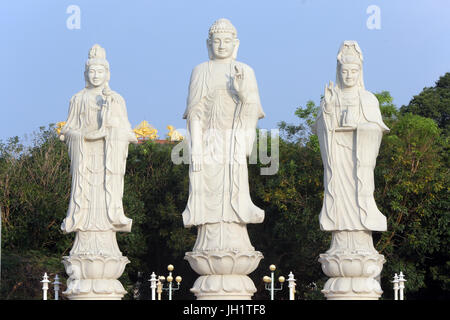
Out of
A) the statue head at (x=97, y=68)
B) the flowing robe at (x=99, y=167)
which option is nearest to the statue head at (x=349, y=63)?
the flowing robe at (x=99, y=167)

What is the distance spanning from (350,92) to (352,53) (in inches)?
20.7

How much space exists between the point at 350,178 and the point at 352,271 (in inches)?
49.4

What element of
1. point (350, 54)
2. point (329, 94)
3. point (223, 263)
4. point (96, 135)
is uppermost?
point (350, 54)

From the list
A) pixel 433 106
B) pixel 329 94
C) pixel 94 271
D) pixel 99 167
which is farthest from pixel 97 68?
pixel 433 106

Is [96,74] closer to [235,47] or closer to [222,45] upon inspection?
[222,45]

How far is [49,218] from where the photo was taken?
68.4 ft

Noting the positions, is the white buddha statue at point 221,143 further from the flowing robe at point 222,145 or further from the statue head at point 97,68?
the statue head at point 97,68

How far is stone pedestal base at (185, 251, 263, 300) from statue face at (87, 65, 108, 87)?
2780 millimetres

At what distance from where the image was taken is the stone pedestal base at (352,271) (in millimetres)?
13328

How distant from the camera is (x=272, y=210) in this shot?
68.9 feet

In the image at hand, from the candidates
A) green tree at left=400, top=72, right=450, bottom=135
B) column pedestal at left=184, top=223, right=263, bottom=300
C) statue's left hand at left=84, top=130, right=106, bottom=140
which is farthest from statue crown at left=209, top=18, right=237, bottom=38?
green tree at left=400, top=72, right=450, bottom=135

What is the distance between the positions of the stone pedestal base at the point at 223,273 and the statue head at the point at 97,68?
279 centimetres

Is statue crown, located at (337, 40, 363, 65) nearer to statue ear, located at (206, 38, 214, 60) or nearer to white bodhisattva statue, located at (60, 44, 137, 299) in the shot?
statue ear, located at (206, 38, 214, 60)

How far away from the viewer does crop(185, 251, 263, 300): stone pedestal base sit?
13531 millimetres
